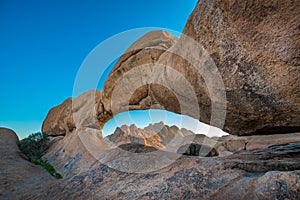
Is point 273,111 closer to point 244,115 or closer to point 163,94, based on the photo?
point 244,115

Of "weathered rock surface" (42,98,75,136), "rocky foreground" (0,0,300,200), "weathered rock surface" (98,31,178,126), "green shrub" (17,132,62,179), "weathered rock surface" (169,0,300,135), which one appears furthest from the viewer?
"weathered rock surface" (42,98,75,136)

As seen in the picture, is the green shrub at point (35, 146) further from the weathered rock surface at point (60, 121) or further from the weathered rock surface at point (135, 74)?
the weathered rock surface at point (135, 74)

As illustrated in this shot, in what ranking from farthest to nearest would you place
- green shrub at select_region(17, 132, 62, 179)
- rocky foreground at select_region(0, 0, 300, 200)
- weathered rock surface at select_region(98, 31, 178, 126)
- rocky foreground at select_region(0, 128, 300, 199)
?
1. green shrub at select_region(17, 132, 62, 179)
2. weathered rock surface at select_region(98, 31, 178, 126)
3. rocky foreground at select_region(0, 0, 300, 200)
4. rocky foreground at select_region(0, 128, 300, 199)

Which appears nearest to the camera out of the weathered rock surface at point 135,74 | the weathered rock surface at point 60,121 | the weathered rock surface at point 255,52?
the weathered rock surface at point 255,52

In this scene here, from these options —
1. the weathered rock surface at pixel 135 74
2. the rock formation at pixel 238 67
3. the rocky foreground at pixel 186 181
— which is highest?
the weathered rock surface at pixel 135 74

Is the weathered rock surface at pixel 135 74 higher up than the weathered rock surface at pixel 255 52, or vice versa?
the weathered rock surface at pixel 135 74

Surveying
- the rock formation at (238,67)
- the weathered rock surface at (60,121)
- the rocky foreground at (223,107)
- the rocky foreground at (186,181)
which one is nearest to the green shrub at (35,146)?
the weathered rock surface at (60,121)

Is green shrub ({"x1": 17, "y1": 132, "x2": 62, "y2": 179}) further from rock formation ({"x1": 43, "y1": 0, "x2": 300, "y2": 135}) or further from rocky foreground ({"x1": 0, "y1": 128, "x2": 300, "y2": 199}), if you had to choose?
rock formation ({"x1": 43, "y1": 0, "x2": 300, "y2": 135})

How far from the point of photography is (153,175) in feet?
14.1

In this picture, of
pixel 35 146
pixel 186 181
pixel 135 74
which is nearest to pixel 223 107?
pixel 186 181

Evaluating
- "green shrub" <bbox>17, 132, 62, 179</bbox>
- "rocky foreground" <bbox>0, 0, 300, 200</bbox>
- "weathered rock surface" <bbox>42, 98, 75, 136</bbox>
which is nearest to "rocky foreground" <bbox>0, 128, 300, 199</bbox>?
"rocky foreground" <bbox>0, 0, 300, 200</bbox>

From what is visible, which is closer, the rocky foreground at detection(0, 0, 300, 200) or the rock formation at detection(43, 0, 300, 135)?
the rocky foreground at detection(0, 0, 300, 200)

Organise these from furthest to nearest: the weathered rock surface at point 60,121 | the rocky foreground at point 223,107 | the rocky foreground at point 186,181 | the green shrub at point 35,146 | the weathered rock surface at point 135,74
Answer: the weathered rock surface at point 60,121 < the green shrub at point 35,146 < the weathered rock surface at point 135,74 < the rocky foreground at point 223,107 < the rocky foreground at point 186,181

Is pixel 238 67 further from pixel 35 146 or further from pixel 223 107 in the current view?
pixel 35 146
